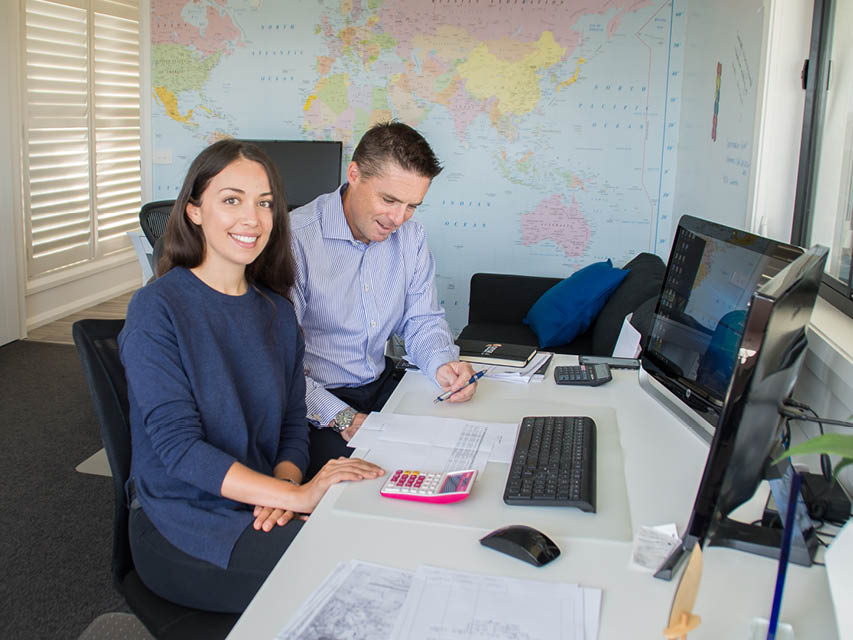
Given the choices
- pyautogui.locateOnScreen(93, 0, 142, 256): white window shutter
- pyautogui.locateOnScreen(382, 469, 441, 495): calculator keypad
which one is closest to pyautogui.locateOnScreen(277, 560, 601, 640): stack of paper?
pyautogui.locateOnScreen(382, 469, 441, 495): calculator keypad

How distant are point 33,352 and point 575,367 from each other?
3504 millimetres

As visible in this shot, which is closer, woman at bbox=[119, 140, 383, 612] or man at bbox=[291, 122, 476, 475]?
woman at bbox=[119, 140, 383, 612]

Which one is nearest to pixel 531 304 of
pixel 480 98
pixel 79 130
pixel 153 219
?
pixel 480 98

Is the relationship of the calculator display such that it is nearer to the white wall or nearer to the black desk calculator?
the black desk calculator

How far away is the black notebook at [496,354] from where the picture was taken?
2.09m

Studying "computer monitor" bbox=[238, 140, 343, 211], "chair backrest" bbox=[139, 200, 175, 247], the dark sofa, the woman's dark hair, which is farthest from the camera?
"computer monitor" bbox=[238, 140, 343, 211]

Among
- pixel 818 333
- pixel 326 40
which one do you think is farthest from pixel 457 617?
pixel 326 40

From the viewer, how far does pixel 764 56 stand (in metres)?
2.32

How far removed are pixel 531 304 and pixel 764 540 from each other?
8.82 feet

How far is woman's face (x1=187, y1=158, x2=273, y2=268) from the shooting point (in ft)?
5.18

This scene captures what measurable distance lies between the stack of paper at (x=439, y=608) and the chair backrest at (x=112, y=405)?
588mm

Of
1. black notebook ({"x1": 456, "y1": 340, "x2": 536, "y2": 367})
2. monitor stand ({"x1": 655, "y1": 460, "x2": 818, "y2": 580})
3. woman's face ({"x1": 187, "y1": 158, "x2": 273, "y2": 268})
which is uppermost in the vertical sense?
woman's face ({"x1": 187, "y1": 158, "x2": 273, "y2": 268})

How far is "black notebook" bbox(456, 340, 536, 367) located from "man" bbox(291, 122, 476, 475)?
0.06 m

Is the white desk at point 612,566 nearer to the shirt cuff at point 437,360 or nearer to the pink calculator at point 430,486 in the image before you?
the pink calculator at point 430,486
